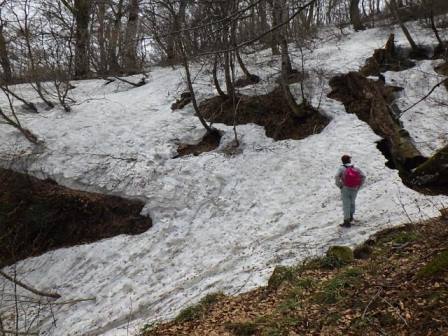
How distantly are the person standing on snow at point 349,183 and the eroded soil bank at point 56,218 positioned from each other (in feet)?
19.3

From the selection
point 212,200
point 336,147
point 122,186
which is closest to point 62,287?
point 122,186

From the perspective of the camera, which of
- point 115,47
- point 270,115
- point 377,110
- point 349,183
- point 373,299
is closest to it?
point 373,299

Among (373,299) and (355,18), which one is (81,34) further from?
(373,299)

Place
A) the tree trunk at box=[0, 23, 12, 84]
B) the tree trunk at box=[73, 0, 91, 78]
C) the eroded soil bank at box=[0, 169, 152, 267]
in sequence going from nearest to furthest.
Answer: the eroded soil bank at box=[0, 169, 152, 267] → the tree trunk at box=[0, 23, 12, 84] → the tree trunk at box=[73, 0, 91, 78]

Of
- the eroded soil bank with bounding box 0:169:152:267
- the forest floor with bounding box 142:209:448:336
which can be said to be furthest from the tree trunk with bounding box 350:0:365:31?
the forest floor with bounding box 142:209:448:336

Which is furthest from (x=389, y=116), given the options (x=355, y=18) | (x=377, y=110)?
(x=355, y=18)

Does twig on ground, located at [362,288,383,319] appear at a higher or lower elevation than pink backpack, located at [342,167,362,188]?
lower

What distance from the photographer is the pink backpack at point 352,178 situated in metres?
9.01

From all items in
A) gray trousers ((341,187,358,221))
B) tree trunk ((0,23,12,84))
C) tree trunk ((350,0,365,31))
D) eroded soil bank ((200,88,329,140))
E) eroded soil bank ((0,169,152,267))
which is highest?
tree trunk ((350,0,365,31))

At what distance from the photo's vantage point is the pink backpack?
9.01 metres

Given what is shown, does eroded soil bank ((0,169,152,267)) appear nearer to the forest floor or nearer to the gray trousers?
the forest floor

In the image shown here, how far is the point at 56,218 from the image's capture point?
13.1 meters

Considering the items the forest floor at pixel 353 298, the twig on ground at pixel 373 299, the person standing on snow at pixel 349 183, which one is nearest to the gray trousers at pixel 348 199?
the person standing on snow at pixel 349 183

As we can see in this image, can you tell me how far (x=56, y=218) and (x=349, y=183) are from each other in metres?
9.29
